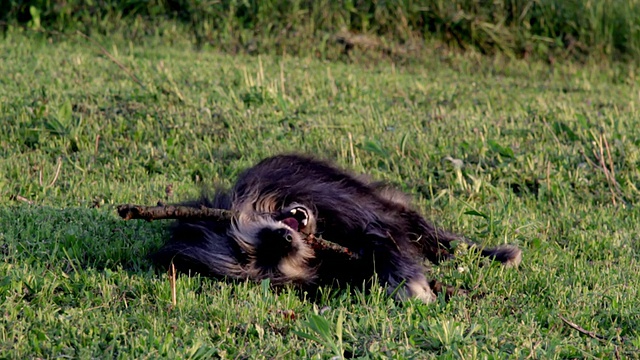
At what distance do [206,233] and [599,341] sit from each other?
1898mm

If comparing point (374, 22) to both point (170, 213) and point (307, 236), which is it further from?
point (170, 213)

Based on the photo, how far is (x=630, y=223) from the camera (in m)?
5.41

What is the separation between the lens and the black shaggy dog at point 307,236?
392 cm

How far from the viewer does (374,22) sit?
10320 mm

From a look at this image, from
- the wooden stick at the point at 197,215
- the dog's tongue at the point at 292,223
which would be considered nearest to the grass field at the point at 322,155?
the wooden stick at the point at 197,215

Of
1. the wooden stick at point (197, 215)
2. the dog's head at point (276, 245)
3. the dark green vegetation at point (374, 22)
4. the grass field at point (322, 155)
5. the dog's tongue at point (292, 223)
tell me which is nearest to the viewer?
the grass field at point (322, 155)

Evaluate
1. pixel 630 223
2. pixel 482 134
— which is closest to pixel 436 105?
pixel 482 134

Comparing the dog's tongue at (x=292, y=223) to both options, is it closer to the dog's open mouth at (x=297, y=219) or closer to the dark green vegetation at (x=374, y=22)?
the dog's open mouth at (x=297, y=219)

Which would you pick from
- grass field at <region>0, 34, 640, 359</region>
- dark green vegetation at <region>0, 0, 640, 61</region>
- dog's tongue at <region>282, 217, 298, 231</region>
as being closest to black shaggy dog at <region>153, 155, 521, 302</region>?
dog's tongue at <region>282, 217, 298, 231</region>

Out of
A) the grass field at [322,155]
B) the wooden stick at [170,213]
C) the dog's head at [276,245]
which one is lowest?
the grass field at [322,155]

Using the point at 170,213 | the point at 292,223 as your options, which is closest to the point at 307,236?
the point at 292,223

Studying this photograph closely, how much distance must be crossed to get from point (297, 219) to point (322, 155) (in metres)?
2.27

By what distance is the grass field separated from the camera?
3.36m

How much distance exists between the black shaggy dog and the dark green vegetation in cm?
541
